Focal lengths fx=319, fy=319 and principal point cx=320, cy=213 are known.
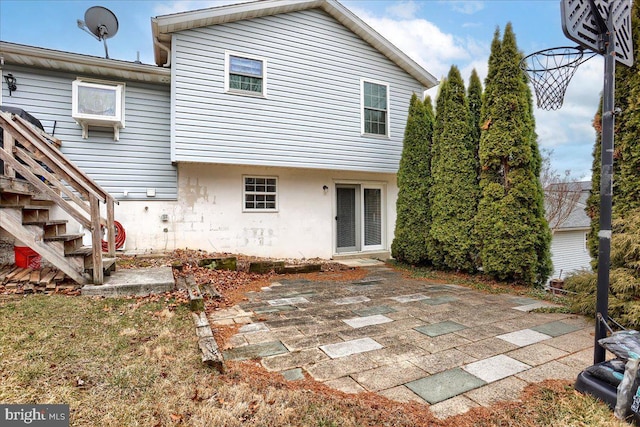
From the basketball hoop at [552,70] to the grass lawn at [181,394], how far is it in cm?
266

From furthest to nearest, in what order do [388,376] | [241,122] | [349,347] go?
[241,122], [349,347], [388,376]

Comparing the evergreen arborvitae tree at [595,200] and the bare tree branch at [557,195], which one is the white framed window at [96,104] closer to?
the evergreen arborvitae tree at [595,200]

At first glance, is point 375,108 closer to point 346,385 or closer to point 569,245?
point 346,385

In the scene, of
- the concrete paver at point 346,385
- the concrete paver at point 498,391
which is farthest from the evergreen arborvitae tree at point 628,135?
the concrete paver at point 346,385

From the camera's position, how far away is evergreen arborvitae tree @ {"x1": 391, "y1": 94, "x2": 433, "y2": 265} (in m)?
7.56

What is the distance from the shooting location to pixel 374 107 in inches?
359

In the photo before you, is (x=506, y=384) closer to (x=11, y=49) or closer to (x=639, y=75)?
(x=639, y=75)

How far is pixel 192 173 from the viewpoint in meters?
7.78

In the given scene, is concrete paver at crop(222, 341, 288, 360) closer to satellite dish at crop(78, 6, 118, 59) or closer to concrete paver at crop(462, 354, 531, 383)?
concrete paver at crop(462, 354, 531, 383)

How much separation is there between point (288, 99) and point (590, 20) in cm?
647

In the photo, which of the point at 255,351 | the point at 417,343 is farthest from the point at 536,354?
the point at 255,351

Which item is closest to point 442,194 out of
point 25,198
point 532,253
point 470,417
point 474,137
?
point 474,137

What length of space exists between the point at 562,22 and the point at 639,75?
2.48 metres

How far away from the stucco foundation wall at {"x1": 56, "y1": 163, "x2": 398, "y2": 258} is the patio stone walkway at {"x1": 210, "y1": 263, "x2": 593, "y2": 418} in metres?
3.64
